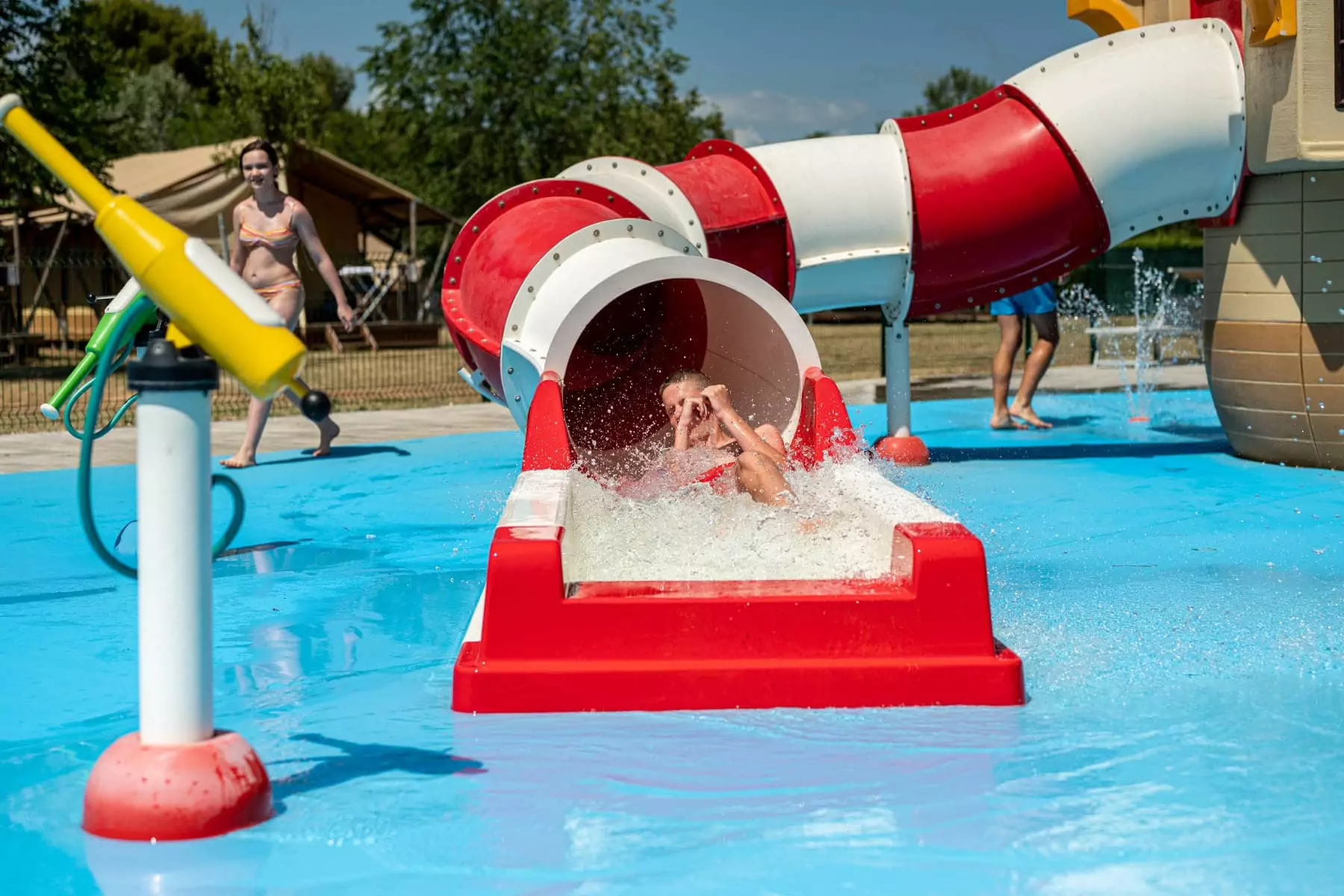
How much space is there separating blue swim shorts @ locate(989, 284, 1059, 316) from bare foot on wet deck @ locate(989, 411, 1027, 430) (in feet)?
2.61

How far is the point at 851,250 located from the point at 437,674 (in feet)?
14.7

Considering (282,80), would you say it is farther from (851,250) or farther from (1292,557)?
(1292,557)

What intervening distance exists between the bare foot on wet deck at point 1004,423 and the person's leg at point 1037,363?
0.36 ft

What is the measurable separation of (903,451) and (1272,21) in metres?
2.98

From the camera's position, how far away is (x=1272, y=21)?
7.25 metres

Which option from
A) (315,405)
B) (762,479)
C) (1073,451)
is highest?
(315,405)

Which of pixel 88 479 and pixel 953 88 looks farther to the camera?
pixel 953 88

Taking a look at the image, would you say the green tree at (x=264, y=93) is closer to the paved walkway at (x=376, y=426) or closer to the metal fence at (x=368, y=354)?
the metal fence at (x=368, y=354)

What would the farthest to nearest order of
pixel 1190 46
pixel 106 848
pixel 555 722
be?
pixel 1190 46
pixel 555 722
pixel 106 848

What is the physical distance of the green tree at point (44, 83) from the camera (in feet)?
52.7

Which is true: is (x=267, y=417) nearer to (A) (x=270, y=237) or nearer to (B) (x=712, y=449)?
(A) (x=270, y=237)

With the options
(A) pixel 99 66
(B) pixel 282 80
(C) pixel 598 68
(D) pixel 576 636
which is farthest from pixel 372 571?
(C) pixel 598 68

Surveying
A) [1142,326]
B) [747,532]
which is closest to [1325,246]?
[747,532]

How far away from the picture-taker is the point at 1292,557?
18.9 feet
